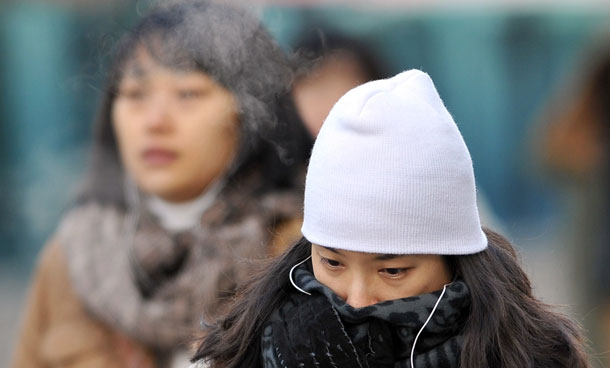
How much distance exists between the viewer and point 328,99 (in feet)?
12.9

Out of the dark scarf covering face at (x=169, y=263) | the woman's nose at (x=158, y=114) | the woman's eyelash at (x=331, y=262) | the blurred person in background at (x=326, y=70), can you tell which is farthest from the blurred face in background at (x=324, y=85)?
the woman's eyelash at (x=331, y=262)

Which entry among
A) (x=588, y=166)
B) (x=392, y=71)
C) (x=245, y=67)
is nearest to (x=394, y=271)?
(x=245, y=67)

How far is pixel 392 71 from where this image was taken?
15.1 ft

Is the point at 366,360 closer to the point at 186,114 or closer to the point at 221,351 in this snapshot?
the point at 221,351

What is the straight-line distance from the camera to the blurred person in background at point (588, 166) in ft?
16.0

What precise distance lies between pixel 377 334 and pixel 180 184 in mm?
2013

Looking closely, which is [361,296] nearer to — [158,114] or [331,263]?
[331,263]

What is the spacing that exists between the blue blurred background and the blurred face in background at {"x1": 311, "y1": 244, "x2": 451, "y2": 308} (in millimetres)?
2440

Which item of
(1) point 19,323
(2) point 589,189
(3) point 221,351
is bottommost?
(1) point 19,323

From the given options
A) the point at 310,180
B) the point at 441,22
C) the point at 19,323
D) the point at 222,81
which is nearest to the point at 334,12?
the point at 441,22

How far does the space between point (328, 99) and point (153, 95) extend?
2.36 feet

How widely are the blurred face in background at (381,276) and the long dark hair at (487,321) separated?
71 millimetres

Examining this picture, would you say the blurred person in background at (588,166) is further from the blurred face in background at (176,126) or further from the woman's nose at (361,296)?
the woman's nose at (361,296)

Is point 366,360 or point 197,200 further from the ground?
point 366,360
